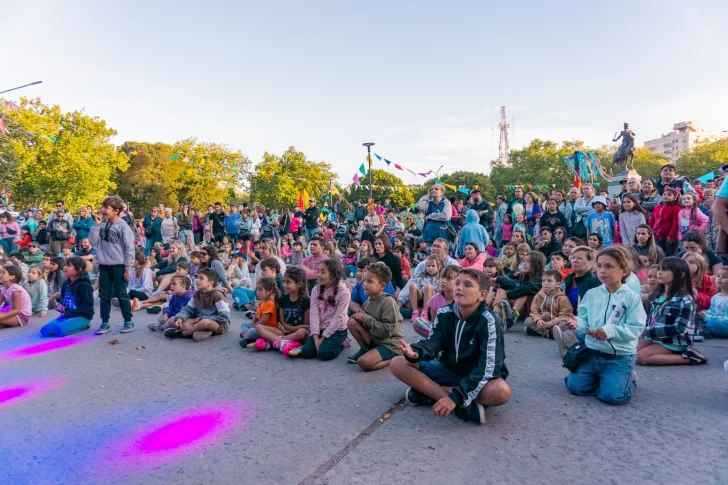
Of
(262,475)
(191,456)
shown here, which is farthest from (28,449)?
(262,475)

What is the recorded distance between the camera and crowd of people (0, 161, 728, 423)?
3.38m

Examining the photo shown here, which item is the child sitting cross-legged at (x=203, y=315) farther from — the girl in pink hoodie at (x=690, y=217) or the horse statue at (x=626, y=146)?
the horse statue at (x=626, y=146)

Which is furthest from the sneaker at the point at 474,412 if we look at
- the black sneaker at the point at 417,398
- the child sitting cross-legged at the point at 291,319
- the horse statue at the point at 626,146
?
the horse statue at the point at 626,146

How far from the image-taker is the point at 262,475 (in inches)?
101

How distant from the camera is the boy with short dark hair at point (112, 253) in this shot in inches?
243

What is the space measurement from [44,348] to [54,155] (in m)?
26.6

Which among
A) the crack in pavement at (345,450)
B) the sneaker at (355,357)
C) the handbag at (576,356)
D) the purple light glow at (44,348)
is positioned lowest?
the purple light glow at (44,348)

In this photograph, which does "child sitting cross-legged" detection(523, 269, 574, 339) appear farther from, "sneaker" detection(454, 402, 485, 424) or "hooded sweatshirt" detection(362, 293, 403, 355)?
"sneaker" detection(454, 402, 485, 424)

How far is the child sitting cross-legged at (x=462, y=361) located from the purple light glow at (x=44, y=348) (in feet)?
14.6

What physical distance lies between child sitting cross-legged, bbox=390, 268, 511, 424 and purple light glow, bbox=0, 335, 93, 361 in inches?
176

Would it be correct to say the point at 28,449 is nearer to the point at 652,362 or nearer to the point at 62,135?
the point at 652,362

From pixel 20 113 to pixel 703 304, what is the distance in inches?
1233

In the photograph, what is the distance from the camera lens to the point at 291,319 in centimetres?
545

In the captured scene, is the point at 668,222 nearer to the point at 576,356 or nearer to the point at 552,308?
the point at 552,308
